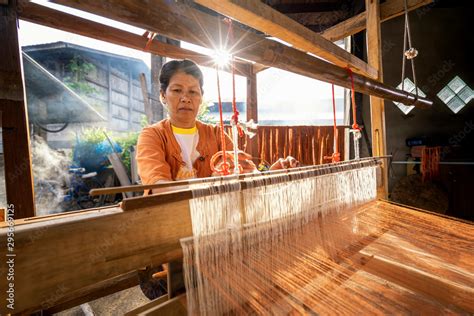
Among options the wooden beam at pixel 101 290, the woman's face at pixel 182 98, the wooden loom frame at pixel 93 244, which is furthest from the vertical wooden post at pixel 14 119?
the wooden loom frame at pixel 93 244

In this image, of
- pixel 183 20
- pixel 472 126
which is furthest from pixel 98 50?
pixel 472 126

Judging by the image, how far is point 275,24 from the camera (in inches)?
48.3

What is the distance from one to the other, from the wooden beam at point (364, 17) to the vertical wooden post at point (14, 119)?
3287 millimetres

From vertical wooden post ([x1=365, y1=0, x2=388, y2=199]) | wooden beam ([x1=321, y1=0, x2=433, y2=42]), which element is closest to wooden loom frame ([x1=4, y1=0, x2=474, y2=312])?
vertical wooden post ([x1=365, y1=0, x2=388, y2=199])

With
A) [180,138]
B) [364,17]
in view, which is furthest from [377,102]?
[180,138]

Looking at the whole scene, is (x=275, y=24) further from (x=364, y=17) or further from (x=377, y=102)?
(x=364, y=17)

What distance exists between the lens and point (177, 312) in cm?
74

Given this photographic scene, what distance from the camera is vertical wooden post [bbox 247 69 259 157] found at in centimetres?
405

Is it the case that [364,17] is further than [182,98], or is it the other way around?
[364,17]

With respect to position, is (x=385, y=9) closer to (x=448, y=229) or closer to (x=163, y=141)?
(x=448, y=229)

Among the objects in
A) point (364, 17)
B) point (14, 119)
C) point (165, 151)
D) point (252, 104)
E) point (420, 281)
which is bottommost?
point (420, 281)

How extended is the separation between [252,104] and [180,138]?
2822mm

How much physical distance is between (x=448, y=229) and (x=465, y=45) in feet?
26.2

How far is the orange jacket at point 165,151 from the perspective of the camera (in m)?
1.36
